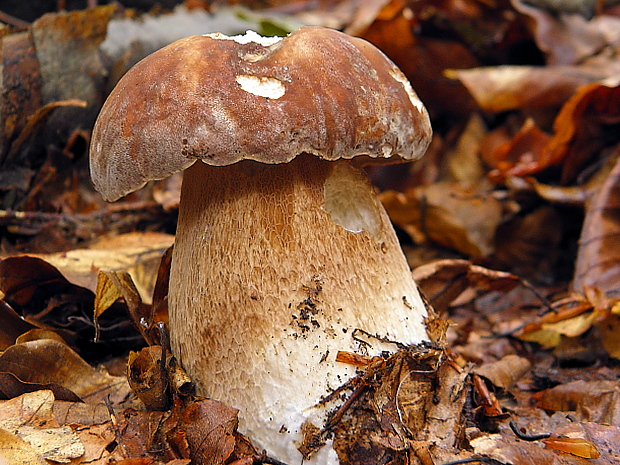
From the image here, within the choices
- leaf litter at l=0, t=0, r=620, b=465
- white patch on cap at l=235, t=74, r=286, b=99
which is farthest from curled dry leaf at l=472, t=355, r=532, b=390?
white patch on cap at l=235, t=74, r=286, b=99

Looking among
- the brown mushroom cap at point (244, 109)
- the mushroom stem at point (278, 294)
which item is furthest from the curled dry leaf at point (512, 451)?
the brown mushroom cap at point (244, 109)

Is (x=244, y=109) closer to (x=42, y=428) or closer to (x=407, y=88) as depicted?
(x=407, y=88)

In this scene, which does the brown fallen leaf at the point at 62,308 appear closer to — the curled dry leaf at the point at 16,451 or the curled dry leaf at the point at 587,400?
the curled dry leaf at the point at 16,451

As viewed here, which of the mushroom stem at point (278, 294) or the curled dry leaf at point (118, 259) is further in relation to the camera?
the curled dry leaf at point (118, 259)

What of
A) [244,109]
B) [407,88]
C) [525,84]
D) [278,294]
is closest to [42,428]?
[278,294]

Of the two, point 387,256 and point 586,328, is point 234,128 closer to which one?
point 387,256

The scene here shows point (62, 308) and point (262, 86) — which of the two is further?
point (62, 308)
